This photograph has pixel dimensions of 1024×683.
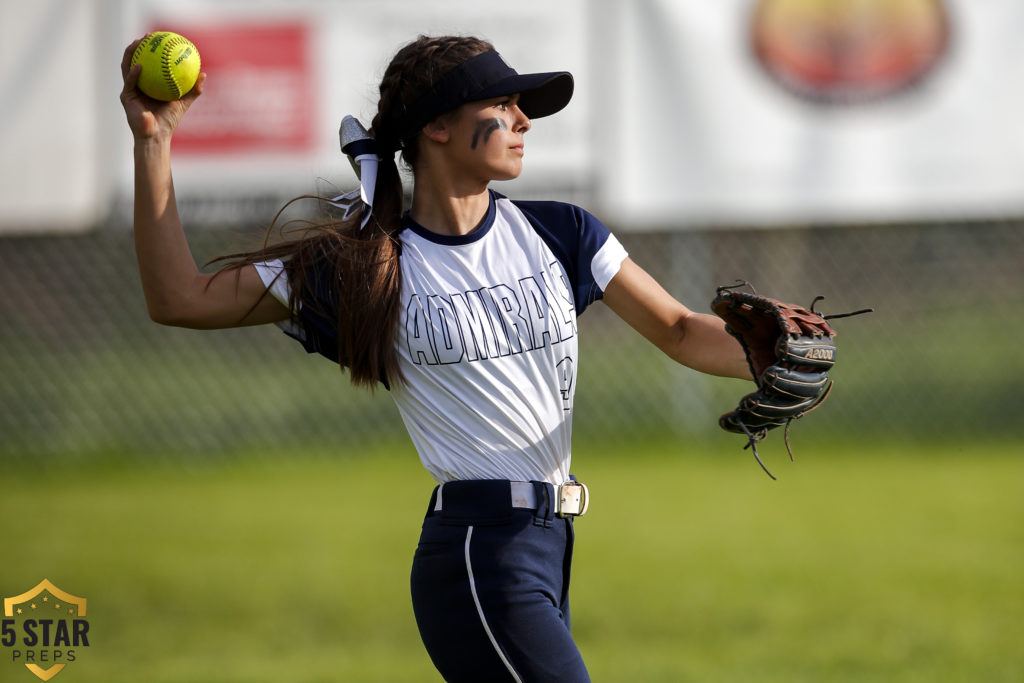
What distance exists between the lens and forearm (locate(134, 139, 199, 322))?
2293 millimetres

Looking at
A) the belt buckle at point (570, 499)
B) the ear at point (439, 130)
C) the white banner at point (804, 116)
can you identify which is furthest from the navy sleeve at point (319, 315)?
the white banner at point (804, 116)

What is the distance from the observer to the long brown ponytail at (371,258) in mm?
2393

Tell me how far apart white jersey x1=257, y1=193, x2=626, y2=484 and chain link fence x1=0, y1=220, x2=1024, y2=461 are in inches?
205

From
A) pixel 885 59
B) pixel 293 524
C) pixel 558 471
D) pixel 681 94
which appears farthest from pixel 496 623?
pixel 885 59

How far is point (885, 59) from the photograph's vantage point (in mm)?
7094

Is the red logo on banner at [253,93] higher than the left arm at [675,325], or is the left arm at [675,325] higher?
the red logo on banner at [253,93]

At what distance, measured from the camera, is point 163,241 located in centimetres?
230

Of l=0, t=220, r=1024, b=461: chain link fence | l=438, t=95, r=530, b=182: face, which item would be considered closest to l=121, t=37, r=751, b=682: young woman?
l=438, t=95, r=530, b=182: face

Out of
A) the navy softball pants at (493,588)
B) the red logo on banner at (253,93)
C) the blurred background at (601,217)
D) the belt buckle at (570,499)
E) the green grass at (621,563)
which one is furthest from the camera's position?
the red logo on banner at (253,93)

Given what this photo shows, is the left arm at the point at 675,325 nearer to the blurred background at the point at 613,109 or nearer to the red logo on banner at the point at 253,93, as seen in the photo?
the blurred background at the point at 613,109

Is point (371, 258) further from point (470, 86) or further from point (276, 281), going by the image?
point (470, 86)

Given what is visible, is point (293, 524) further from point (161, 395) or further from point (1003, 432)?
point (1003, 432)

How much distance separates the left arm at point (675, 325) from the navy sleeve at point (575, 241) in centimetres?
7

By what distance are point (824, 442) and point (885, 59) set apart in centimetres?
241
